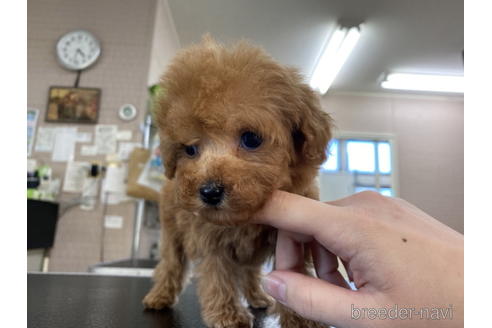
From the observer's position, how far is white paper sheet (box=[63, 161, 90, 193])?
11.3ft

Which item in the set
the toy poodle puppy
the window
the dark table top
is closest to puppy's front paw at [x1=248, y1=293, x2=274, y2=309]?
the dark table top

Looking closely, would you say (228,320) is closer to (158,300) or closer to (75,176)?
(158,300)

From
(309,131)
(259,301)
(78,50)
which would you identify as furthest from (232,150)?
(78,50)

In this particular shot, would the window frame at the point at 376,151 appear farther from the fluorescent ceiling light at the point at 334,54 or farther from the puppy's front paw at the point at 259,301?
the puppy's front paw at the point at 259,301

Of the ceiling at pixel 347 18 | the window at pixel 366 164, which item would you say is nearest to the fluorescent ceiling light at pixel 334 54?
the ceiling at pixel 347 18

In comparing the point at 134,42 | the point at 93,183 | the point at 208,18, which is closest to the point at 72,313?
the point at 93,183

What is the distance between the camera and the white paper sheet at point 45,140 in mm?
3523

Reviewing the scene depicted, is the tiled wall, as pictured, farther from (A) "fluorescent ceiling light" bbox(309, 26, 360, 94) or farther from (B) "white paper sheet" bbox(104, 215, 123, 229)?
(A) "fluorescent ceiling light" bbox(309, 26, 360, 94)

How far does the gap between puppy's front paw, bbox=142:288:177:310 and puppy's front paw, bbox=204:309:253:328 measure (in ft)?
1.18

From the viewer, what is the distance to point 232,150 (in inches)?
31.6

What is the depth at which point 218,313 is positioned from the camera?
96cm

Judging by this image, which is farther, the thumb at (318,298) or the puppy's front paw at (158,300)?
the puppy's front paw at (158,300)

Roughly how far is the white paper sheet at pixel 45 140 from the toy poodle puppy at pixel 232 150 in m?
3.11
